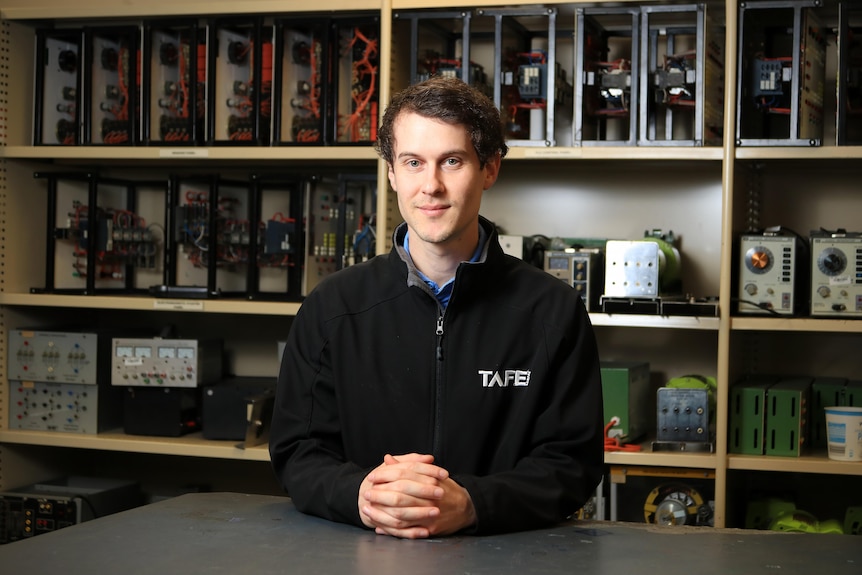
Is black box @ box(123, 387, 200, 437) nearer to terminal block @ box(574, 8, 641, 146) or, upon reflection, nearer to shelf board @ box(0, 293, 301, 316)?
shelf board @ box(0, 293, 301, 316)

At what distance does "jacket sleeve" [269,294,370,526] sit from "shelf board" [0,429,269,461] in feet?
4.77

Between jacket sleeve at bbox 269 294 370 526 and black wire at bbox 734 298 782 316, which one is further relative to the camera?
black wire at bbox 734 298 782 316

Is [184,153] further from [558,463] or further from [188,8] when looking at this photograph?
[558,463]

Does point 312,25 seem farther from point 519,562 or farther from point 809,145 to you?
point 519,562

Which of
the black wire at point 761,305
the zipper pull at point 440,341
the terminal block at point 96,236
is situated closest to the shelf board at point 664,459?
the black wire at point 761,305

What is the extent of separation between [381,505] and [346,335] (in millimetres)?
345

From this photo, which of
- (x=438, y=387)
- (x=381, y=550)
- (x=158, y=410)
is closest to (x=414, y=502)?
(x=381, y=550)

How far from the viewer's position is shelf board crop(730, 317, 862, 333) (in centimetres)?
258

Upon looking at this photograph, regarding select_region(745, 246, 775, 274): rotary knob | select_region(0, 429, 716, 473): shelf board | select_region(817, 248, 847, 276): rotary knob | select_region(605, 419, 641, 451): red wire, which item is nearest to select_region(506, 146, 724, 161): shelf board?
select_region(745, 246, 775, 274): rotary knob

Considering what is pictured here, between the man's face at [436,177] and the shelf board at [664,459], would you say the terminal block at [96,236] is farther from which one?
the man's face at [436,177]

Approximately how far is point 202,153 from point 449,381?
5.90 ft

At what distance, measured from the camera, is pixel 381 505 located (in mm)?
1309

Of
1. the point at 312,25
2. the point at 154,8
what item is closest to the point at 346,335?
the point at 312,25

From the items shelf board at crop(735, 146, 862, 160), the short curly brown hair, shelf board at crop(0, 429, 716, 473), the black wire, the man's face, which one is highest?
shelf board at crop(735, 146, 862, 160)
